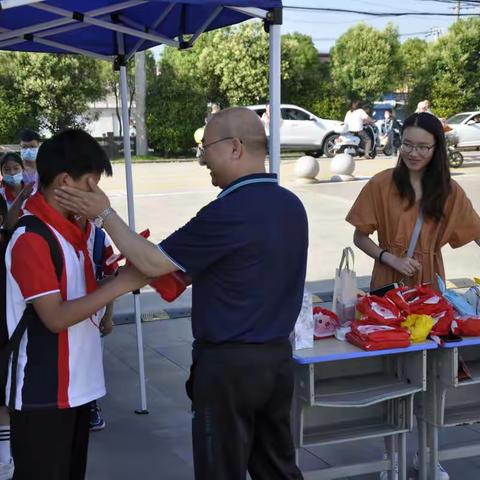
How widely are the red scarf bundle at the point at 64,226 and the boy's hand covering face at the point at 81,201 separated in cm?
7

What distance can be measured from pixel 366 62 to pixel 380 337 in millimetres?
33192

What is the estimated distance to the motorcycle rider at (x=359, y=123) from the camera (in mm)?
20531

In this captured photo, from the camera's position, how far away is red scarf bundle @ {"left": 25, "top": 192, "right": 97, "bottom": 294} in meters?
2.31

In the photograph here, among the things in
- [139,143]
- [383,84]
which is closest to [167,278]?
[139,143]

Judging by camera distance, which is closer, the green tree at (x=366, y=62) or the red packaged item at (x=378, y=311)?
the red packaged item at (x=378, y=311)

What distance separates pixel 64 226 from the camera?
2.32 meters

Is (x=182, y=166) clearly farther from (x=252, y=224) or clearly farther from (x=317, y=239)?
(x=252, y=224)

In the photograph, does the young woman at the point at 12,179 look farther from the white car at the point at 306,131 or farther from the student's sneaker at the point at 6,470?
the white car at the point at 306,131

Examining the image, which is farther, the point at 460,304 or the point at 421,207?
the point at 421,207

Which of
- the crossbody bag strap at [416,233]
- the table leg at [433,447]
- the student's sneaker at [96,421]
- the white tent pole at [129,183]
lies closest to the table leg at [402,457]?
the table leg at [433,447]

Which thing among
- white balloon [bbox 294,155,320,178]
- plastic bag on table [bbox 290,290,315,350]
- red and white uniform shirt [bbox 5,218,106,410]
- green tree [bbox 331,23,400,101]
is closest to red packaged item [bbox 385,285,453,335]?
plastic bag on table [bbox 290,290,315,350]

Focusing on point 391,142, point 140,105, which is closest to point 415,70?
point 391,142

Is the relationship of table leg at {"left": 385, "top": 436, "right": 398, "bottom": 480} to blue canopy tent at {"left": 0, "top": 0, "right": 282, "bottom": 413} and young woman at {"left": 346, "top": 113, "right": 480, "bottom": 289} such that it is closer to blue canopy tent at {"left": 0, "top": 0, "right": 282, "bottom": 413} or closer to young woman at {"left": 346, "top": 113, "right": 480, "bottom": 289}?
young woman at {"left": 346, "top": 113, "right": 480, "bottom": 289}

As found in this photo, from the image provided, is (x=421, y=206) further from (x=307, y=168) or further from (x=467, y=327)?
(x=307, y=168)
